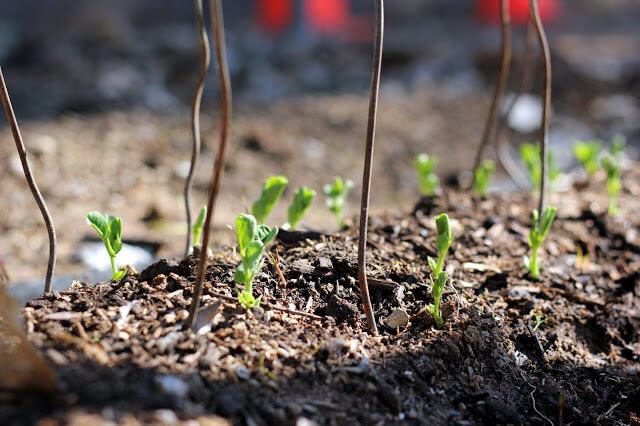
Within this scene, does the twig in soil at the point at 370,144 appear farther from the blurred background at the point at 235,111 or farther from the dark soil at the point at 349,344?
the blurred background at the point at 235,111

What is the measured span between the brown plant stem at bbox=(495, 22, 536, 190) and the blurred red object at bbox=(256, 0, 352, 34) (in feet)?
8.91

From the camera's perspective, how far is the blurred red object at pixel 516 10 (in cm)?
795

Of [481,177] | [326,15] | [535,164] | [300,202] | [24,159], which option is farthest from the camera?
[326,15]

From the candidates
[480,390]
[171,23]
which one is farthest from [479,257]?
[171,23]

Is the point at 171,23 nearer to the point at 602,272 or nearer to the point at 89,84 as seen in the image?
the point at 89,84

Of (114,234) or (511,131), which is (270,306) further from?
(511,131)

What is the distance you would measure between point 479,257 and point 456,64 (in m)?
4.18

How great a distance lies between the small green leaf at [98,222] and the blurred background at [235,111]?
0.43 metres

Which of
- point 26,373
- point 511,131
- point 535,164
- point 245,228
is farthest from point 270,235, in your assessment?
point 511,131

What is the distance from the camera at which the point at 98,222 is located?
50.0 inches

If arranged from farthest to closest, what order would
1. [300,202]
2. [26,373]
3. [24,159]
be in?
[300,202] < [24,159] < [26,373]

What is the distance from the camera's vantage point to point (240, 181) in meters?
3.38

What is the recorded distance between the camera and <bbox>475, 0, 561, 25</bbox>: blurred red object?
26.1ft

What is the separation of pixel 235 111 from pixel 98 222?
3083 mm
